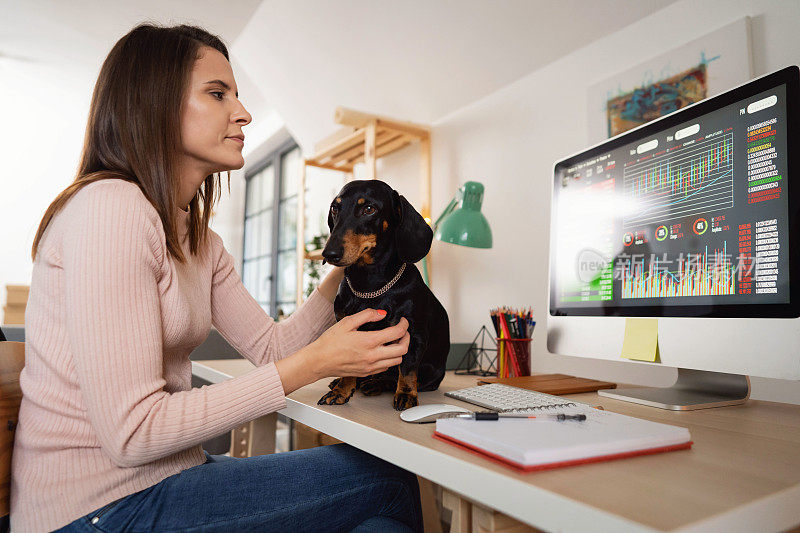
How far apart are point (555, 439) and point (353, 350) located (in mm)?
335

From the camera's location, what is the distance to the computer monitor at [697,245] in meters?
0.80

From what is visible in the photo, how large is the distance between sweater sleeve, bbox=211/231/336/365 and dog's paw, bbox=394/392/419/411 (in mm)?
393

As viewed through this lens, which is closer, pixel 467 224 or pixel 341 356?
pixel 341 356

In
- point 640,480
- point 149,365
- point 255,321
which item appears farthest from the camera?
point 255,321

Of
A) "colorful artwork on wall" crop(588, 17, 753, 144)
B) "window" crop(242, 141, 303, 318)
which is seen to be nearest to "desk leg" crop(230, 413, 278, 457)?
"colorful artwork on wall" crop(588, 17, 753, 144)

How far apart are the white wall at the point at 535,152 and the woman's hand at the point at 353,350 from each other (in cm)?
96

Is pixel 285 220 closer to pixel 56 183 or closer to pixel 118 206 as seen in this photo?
pixel 56 183

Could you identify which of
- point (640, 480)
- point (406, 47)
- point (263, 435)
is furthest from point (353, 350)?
point (406, 47)

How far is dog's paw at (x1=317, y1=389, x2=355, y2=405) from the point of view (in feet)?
2.92

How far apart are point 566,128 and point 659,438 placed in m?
1.34

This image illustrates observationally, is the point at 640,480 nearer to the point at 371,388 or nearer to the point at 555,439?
the point at 555,439

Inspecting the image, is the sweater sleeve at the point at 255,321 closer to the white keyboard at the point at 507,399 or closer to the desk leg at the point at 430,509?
the white keyboard at the point at 507,399

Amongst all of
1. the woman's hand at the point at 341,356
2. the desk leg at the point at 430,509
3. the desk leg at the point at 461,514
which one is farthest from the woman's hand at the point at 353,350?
the desk leg at the point at 430,509

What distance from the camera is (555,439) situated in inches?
21.9
